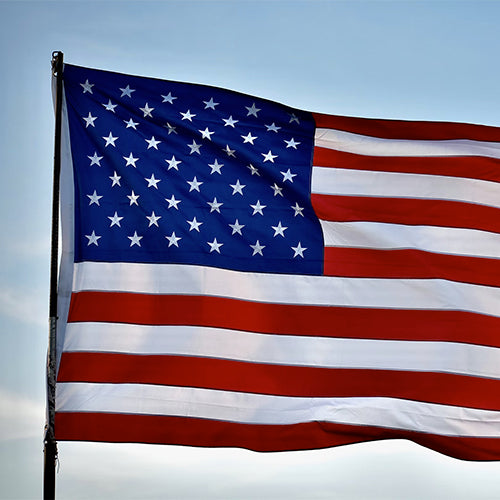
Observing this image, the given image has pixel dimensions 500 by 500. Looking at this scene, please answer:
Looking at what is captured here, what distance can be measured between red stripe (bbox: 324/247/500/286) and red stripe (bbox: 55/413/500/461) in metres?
1.85

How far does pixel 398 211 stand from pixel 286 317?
1943 millimetres

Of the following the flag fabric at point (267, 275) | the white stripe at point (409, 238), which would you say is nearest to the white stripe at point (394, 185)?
Answer: the flag fabric at point (267, 275)

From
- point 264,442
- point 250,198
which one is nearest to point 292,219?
point 250,198

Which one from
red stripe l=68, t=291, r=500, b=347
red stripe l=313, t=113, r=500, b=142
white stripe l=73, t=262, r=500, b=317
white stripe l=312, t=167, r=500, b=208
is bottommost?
red stripe l=68, t=291, r=500, b=347

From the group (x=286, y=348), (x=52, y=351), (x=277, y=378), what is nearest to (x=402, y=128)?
(x=286, y=348)

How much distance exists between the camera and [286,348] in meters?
13.8

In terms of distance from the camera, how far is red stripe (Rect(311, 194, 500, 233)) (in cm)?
1438

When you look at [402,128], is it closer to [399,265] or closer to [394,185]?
[394,185]

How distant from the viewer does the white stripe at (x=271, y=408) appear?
1315 cm

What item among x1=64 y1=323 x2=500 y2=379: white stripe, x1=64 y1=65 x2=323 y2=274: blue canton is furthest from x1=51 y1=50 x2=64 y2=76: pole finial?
x1=64 y1=323 x2=500 y2=379: white stripe

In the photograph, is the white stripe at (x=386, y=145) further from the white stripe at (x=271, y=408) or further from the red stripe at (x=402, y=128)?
the white stripe at (x=271, y=408)

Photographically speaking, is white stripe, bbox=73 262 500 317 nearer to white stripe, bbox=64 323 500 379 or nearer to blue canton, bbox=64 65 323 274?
A: blue canton, bbox=64 65 323 274

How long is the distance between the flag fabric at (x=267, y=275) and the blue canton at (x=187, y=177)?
2cm

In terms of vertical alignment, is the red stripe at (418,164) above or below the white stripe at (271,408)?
above
